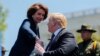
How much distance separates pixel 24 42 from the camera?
7.19 m

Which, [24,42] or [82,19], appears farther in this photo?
[82,19]

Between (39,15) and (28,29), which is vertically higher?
(39,15)

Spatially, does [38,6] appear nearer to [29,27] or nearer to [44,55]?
[29,27]

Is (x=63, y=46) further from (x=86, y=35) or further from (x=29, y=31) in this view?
(x=86, y=35)

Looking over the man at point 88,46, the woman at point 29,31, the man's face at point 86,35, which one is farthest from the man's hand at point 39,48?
the man's face at point 86,35

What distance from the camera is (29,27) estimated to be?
7273 mm

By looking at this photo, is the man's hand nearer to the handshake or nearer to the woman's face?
the handshake

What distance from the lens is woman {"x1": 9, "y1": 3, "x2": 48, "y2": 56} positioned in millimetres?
7133

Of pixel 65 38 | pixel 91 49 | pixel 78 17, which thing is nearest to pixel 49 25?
pixel 65 38

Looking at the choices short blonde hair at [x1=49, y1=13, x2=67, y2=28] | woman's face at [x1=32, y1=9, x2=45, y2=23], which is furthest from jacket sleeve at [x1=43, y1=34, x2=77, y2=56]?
woman's face at [x1=32, y1=9, x2=45, y2=23]

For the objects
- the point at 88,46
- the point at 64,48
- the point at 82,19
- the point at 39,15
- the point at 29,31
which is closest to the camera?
the point at 64,48

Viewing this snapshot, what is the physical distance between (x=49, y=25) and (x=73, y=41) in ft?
1.28

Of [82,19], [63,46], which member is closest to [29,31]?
[63,46]

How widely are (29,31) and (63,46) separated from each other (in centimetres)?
61
